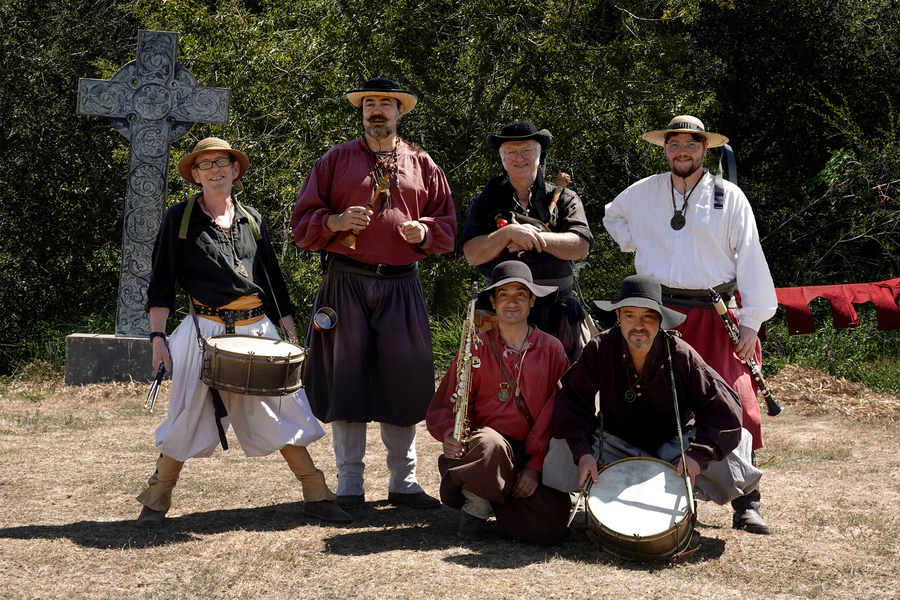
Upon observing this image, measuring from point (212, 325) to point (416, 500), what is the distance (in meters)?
Result: 1.45

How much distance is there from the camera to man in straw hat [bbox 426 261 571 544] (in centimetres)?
421

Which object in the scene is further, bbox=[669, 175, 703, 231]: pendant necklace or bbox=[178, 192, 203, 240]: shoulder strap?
bbox=[669, 175, 703, 231]: pendant necklace

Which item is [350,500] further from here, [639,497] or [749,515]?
[749,515]

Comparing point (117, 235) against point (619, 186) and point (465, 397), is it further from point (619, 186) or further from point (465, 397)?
point (465, 397)

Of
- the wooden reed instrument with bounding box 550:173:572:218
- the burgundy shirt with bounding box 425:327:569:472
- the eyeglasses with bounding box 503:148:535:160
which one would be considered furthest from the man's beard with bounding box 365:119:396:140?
the burgundy shirt with bounding box 425:327:569:472

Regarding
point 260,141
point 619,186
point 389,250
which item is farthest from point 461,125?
point 389,250

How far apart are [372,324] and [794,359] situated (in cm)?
602

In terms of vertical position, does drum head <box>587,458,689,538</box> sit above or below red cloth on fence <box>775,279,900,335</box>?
below

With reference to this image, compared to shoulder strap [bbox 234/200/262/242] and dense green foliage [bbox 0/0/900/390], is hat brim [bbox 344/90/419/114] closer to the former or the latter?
shoulder strap [bbox 234/200/262/242]

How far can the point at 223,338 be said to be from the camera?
4.31 metres

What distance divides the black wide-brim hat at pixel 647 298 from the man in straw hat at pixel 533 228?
2.02 ft

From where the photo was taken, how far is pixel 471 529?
14.1 feet

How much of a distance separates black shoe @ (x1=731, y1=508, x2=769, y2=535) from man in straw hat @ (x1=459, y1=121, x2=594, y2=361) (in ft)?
3.71

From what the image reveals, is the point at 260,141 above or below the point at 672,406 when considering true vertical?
above
